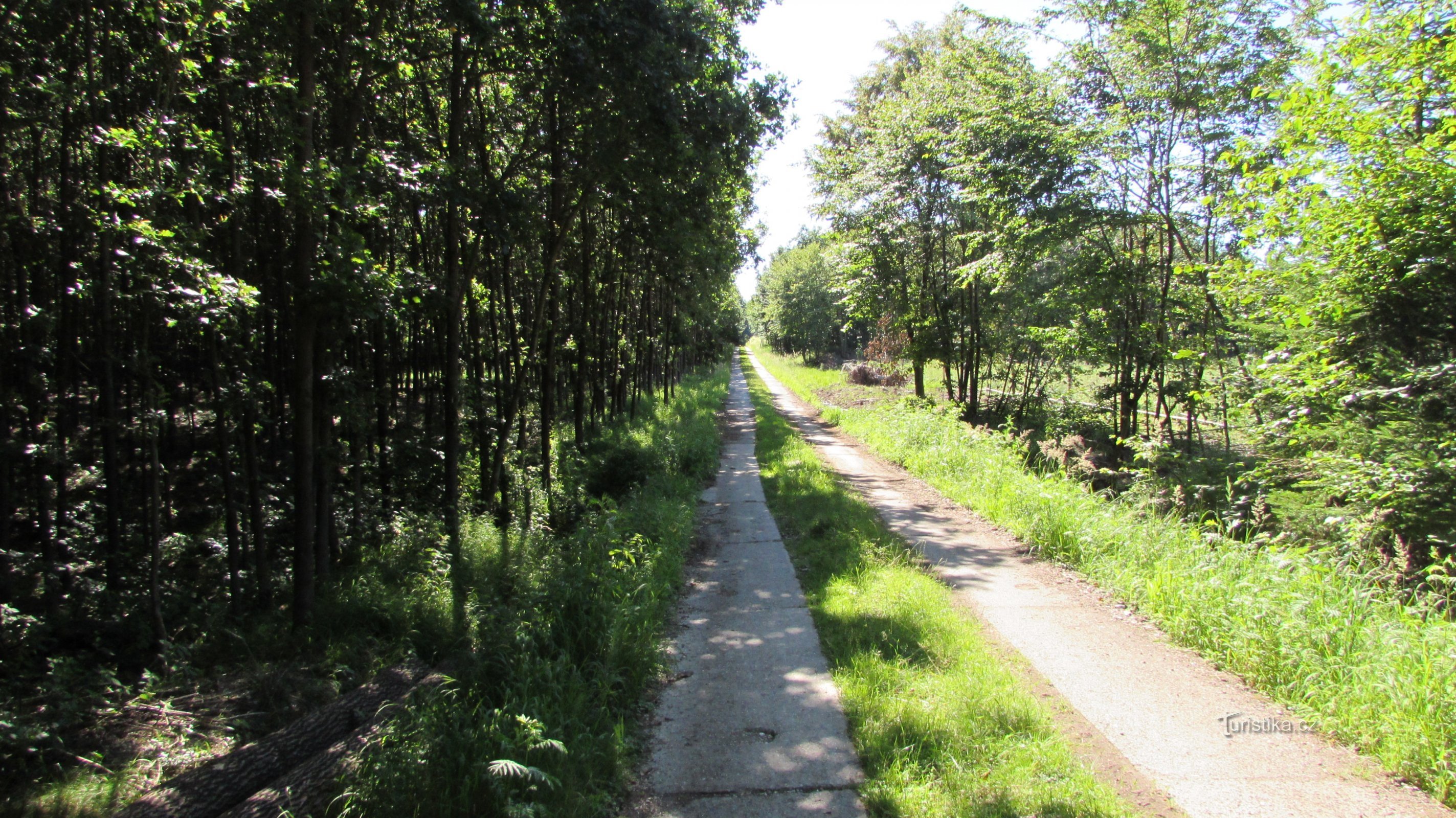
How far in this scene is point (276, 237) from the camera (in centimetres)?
771

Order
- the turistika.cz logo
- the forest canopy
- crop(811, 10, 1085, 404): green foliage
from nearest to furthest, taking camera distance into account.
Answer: the turistika.cz logo → the forest canopy → crop(811, 10, 1085, 404): green foliage

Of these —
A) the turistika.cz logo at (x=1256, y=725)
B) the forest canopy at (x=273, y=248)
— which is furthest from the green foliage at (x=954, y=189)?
the turistika.cz logo at (x=1256, y=725)

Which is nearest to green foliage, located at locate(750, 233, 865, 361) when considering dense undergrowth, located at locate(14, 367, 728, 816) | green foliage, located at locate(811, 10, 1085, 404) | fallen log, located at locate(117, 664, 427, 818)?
green foliage, located at locate(811, 10, 1085, 404)

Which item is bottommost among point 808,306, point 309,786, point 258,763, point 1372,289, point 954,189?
point 258,763

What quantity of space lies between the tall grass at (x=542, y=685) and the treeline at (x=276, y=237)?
2238 millimetres

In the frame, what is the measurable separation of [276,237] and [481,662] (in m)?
5.68

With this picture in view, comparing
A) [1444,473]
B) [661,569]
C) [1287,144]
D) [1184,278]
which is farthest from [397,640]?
[1184,278]

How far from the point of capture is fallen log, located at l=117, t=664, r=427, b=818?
11.8 ft

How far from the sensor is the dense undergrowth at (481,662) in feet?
12.1

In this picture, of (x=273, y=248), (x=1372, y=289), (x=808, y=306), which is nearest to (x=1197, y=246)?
(x=1372, y=289)

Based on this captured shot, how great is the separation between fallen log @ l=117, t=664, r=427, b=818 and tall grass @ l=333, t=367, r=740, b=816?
0.47 metres

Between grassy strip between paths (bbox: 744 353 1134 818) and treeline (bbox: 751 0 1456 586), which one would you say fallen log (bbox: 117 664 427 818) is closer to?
grassy strip between paths (bbox: 744 353 1134 818)

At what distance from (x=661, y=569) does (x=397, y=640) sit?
269cm

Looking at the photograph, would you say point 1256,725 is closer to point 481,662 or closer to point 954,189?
point 481,662
